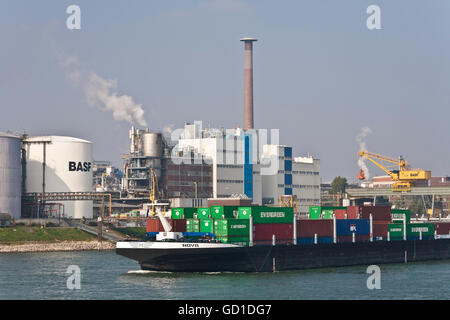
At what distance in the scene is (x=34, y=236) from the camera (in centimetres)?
12181

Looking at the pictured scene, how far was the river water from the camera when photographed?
6375cm

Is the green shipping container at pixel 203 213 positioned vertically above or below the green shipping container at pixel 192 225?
above

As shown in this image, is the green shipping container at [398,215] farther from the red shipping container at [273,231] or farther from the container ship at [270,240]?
the red shipping container at [273,231]

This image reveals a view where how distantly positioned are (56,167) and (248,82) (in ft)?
184

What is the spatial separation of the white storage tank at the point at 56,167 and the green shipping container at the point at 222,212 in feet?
223

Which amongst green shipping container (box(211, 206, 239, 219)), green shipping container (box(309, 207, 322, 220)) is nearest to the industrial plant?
green shipping container (box(309, 207, 322, 220))

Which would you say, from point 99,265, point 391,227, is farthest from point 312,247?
point 99,265

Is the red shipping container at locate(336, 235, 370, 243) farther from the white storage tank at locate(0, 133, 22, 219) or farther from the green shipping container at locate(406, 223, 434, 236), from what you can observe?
the white storage tank at locate(0, 133, 22, 219)

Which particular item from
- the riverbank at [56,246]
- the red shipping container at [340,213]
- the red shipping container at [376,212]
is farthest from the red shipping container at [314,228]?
the riverbank at [56,246]

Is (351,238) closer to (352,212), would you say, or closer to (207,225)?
(352,212)

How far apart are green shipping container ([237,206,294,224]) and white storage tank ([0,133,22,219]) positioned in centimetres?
6353

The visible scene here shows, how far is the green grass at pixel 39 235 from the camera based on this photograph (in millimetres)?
119750
